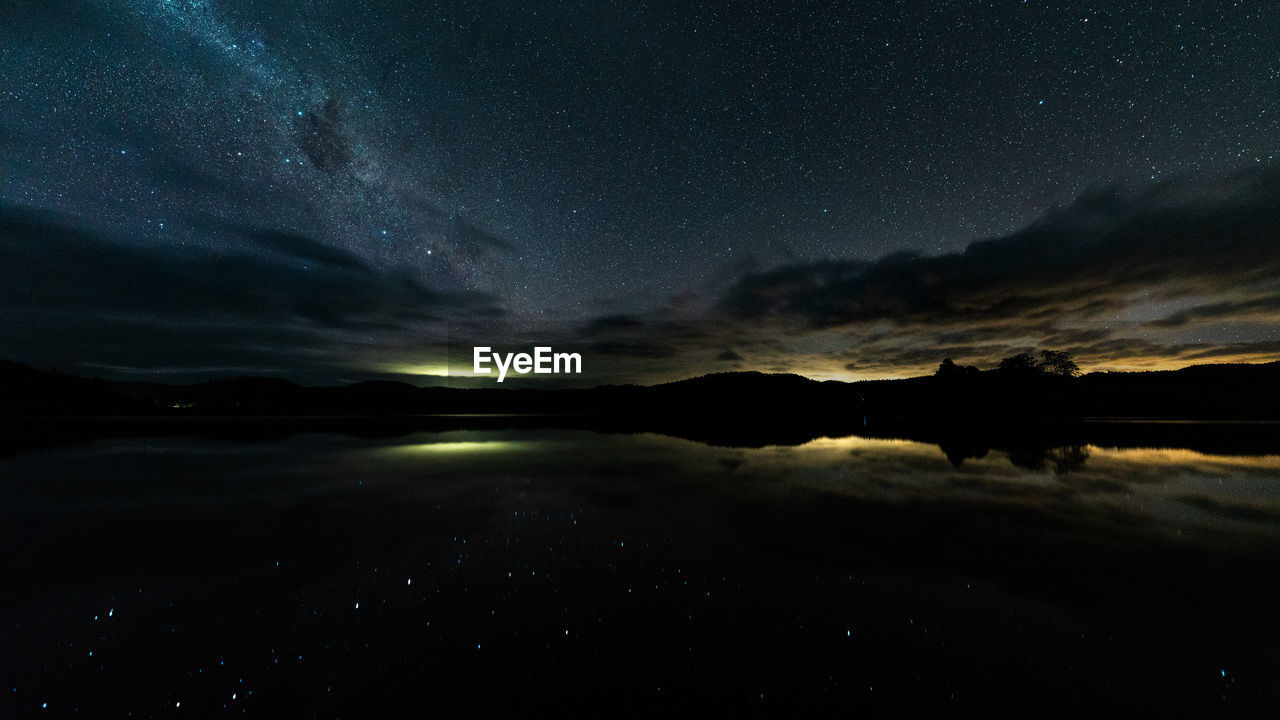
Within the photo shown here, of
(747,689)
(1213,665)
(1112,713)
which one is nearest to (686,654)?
(747,689)

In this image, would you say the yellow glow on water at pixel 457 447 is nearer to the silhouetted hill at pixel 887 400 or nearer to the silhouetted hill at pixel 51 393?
the silhouetted hill at pixel 887 400

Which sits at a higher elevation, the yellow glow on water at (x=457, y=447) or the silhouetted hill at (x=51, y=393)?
the silhouetted hill at (x=51, y=393)

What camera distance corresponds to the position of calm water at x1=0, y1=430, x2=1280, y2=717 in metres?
4.27

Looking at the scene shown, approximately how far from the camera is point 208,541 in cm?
838

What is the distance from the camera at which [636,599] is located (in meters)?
6.03

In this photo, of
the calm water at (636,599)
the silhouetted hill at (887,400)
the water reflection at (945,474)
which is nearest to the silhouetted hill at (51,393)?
the silhouetted hill at (887,400)

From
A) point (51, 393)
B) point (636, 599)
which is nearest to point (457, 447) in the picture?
point (636, 599)

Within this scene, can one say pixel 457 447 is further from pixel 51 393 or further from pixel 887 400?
pixel 51 393

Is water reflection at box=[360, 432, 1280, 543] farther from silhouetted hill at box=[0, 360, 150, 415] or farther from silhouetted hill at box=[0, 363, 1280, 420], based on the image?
silhouetted hill at box=[0, 360, 150, 415]

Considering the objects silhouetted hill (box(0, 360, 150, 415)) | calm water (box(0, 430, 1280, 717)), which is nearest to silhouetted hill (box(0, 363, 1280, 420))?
silhouetted hill (box(0, 360, 150, 415))

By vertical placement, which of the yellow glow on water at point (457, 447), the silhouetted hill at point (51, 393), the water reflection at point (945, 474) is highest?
the silhouetted hill at point (51, 393)

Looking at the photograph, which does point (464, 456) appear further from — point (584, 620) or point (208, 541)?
point (584, 620)

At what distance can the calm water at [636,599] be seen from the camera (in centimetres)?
427

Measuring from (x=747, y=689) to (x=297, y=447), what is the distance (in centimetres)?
2801
